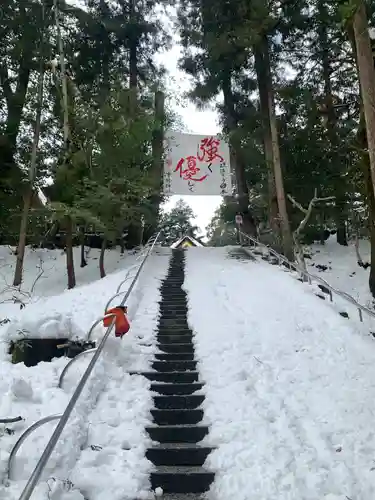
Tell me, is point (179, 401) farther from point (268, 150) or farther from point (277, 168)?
point (268, 150)

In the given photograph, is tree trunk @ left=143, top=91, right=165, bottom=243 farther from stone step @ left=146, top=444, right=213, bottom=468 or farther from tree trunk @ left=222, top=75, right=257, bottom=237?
stone step @ left=146, top=444, right=213, bottom=468

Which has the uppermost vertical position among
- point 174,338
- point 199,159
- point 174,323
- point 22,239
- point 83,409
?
point 199,159

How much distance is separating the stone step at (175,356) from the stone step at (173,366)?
0.22 metres

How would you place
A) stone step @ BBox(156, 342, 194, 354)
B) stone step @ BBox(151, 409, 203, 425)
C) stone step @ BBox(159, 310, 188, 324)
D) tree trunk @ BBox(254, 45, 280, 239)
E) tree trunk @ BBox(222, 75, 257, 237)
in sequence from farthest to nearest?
tree trunk @ BBox(222, 75, 257, 237), tree trunk @ BBox(254, 45, 280, 239), stone step @ BBox(159, 310, 188, 324), stone step @ BBox(156, 342, 194, 354), stone step @ BBox(151, 409, 203, 425)

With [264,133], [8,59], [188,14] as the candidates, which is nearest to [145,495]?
[264,133]

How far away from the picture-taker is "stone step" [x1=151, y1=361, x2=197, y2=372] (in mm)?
5715

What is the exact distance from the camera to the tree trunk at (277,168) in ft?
43.7

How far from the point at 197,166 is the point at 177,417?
11.3 metres

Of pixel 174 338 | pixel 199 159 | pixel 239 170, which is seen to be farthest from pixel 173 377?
pixel 239 170

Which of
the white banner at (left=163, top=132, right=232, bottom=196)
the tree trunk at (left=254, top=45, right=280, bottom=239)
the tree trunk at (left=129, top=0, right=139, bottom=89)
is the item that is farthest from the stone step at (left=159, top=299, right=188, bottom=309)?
the tree trunk at (left=129, top=0, right=139, bottom=89)

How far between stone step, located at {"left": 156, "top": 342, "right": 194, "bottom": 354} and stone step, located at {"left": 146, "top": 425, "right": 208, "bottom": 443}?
194 cm

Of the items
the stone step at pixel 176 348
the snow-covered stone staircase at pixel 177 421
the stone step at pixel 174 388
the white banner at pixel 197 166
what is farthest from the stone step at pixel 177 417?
the white banner at pixel 197 166

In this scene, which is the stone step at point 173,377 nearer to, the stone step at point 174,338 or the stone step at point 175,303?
the stone step at point 174,338

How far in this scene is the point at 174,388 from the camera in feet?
17.0
